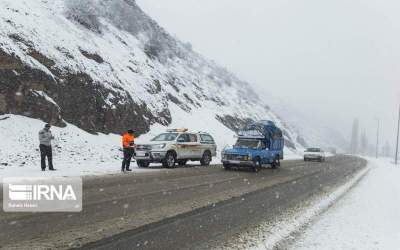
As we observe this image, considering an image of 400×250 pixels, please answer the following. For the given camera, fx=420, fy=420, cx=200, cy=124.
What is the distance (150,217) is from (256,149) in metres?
15.2

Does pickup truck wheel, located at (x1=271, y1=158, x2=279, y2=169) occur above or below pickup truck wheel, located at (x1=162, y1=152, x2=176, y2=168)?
below

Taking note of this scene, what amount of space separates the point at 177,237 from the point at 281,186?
31.8ft

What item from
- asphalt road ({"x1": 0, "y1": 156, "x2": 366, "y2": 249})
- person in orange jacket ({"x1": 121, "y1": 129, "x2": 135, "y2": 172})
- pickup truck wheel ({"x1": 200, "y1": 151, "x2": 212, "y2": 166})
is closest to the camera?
asphalt road ({"x1": 0, "y1": 156, "x2": 366, "y2": 249})

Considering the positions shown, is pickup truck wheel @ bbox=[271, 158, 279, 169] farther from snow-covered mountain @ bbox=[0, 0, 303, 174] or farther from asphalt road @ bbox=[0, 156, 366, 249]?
snow-covered mountain @ bbox=[0, 0, 303, 174]

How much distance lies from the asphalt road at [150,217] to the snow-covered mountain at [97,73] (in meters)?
11.2

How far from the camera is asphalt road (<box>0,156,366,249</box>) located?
22.5ft

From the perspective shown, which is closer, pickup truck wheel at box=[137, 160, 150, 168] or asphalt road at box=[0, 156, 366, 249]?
asphalt road at box=[0, 156, 366, 249]

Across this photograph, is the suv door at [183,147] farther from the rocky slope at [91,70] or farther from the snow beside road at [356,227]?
the snow beside road at [356,227]

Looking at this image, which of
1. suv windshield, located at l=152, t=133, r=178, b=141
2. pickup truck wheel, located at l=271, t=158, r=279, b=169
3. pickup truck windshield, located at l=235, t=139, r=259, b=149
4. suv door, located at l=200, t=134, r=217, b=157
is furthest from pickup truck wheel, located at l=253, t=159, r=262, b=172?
suv windshield, located at l=152, t=133, r=178, b=141

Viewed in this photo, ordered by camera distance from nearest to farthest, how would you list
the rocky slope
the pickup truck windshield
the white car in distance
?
the pickup truck windshield
the rocky slope
the white car in distance

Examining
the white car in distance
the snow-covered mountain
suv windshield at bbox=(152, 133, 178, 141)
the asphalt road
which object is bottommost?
the white car in distance

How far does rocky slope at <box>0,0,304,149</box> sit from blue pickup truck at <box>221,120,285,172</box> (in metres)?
9.46

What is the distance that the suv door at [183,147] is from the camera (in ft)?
75.8

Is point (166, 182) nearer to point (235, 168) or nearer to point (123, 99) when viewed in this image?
point (235, 168)
